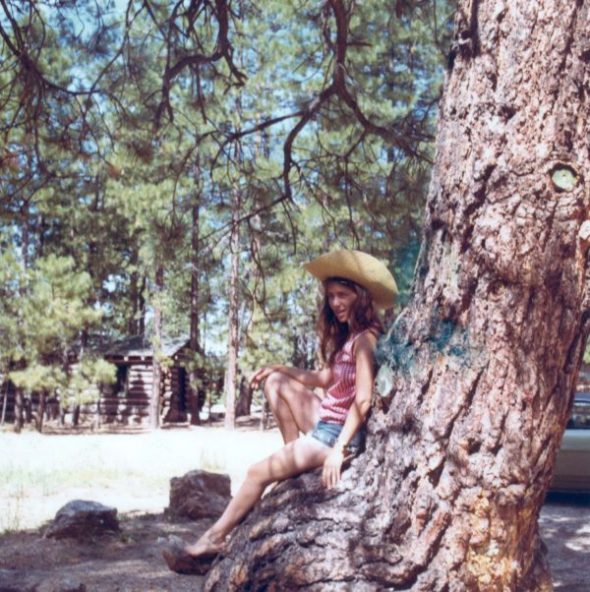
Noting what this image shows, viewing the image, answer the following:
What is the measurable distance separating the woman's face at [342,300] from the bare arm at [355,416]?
1.41 ft

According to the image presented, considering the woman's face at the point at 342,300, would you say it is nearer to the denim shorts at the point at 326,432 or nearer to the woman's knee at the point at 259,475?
the denim shorts at the point at 326,432

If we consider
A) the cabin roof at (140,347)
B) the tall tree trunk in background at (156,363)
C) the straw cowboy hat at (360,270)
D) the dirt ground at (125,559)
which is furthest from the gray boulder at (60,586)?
the cabin roof at (140,347)

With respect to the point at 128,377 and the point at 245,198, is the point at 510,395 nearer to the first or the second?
the point at 245,198

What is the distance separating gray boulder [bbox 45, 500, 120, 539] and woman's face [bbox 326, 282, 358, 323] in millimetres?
4260

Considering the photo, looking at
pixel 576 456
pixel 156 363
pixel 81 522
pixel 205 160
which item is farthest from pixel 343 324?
pixel 156 363

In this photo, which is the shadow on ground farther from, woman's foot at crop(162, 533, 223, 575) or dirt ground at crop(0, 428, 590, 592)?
woman's foot at crop(162, 533, 223, 575)

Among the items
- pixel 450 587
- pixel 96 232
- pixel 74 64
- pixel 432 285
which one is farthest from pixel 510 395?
pixel 96 232

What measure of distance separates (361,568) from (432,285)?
36.7 inches

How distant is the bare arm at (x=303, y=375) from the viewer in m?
3.54

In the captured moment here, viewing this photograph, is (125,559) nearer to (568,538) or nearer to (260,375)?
(260,375)

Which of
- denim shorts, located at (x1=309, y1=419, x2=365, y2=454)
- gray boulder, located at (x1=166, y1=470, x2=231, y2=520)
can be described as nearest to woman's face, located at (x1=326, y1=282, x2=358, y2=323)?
Answer: denim shorts, located at (x1=309, y1=419, x2=365, y2=454)

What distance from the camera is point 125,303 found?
35156 millimetres

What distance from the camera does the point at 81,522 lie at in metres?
6.93

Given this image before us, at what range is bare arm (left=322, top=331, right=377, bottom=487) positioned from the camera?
2939mm
